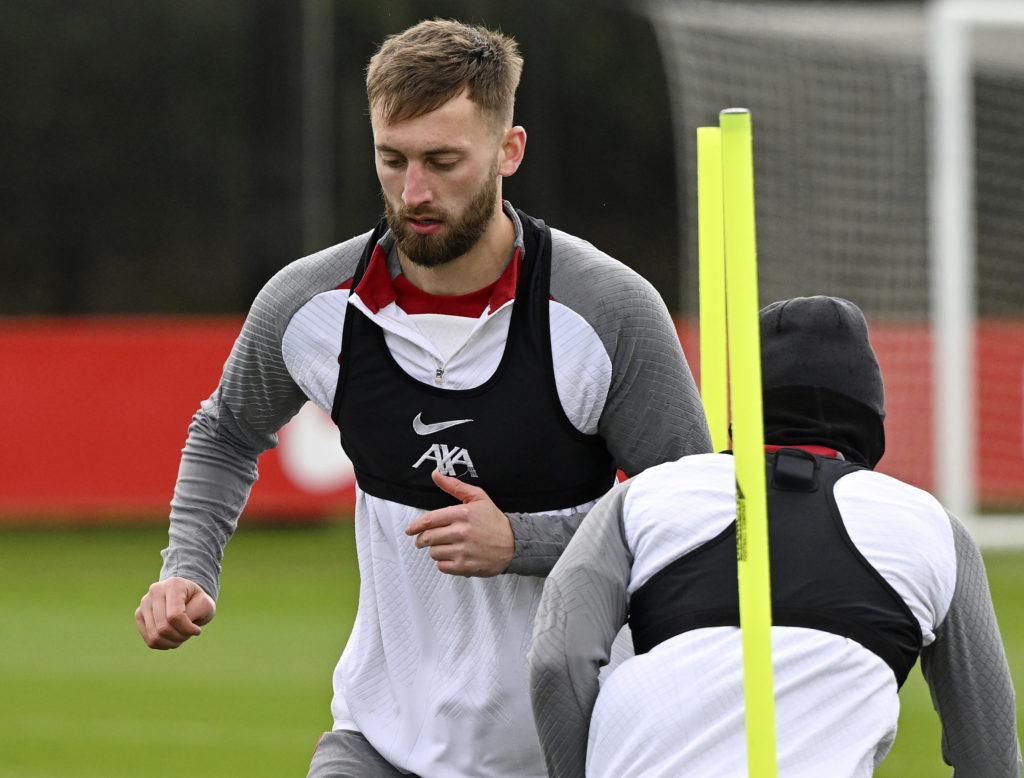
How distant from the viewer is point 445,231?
10.5ft

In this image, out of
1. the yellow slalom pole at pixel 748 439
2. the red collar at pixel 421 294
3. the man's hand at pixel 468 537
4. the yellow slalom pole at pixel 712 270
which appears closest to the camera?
the yellow slalom pole at pixel 748 439

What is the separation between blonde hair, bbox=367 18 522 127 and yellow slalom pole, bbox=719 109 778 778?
1.01 m

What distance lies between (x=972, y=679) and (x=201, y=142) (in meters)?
18.7

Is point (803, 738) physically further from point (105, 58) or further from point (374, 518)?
point (105, 58)

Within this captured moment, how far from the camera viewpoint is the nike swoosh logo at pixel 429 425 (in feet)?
10.6

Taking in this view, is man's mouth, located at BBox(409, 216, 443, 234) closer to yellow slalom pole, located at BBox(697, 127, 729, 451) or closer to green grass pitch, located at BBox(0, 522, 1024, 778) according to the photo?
yellow slalom pole, located at BBox(697, 127, 729, 451)

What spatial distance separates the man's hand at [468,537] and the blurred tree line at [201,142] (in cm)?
1536

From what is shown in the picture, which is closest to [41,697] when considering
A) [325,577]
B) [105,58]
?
[325,577]

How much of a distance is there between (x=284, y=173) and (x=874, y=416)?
475 inches

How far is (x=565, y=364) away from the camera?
10.5 feet

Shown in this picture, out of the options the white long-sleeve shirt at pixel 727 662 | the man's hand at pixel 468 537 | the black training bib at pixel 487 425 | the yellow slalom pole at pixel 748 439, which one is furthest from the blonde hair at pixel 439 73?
the yellow slalom pole at pixel 748 439

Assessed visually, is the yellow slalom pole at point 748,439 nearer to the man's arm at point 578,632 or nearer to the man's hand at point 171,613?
the man's arm at point 578,632

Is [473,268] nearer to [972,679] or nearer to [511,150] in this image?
[511,150]

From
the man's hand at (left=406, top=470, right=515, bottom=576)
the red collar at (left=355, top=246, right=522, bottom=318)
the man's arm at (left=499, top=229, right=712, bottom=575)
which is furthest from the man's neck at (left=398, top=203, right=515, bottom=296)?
the man's hand at (left=406, top=470, right=515, bottom=576)
